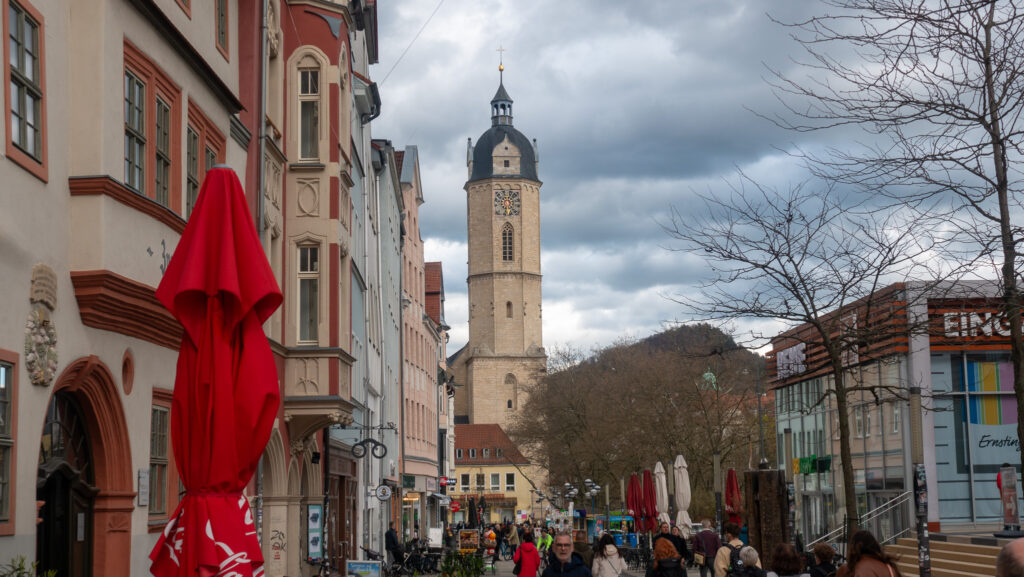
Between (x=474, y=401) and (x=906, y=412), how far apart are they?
381 feet

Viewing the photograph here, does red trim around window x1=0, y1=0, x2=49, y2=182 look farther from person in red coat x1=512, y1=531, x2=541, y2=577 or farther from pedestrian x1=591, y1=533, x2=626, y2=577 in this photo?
person in red coat x1=512, y1=531, x2=541, y2=577

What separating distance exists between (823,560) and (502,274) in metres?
140

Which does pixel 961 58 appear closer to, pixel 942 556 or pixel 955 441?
pixel 942 556

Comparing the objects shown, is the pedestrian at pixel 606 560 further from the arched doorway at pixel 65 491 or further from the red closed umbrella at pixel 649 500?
the red closed umbrella at pixel 649 500

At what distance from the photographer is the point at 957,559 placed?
81.4 feet

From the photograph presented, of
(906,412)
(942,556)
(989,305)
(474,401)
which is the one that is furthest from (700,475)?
(474,401)

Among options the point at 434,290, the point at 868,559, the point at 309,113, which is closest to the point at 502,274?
the point at 434,290

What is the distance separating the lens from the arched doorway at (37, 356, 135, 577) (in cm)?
1065

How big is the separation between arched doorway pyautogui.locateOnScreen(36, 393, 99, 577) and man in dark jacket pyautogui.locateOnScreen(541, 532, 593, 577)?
A: 403 centimetres

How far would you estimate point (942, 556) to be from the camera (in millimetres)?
25734

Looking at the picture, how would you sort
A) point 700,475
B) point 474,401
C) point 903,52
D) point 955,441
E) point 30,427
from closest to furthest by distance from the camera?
1. point 30,427
2. point 903,52
3. point 955,441
4. point 700,475
5. point 474,401

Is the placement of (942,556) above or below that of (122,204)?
below

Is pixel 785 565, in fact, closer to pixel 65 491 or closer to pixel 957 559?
pixel 65 491

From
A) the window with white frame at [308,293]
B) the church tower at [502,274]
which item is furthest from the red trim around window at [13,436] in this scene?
the church tower at [502,274]
